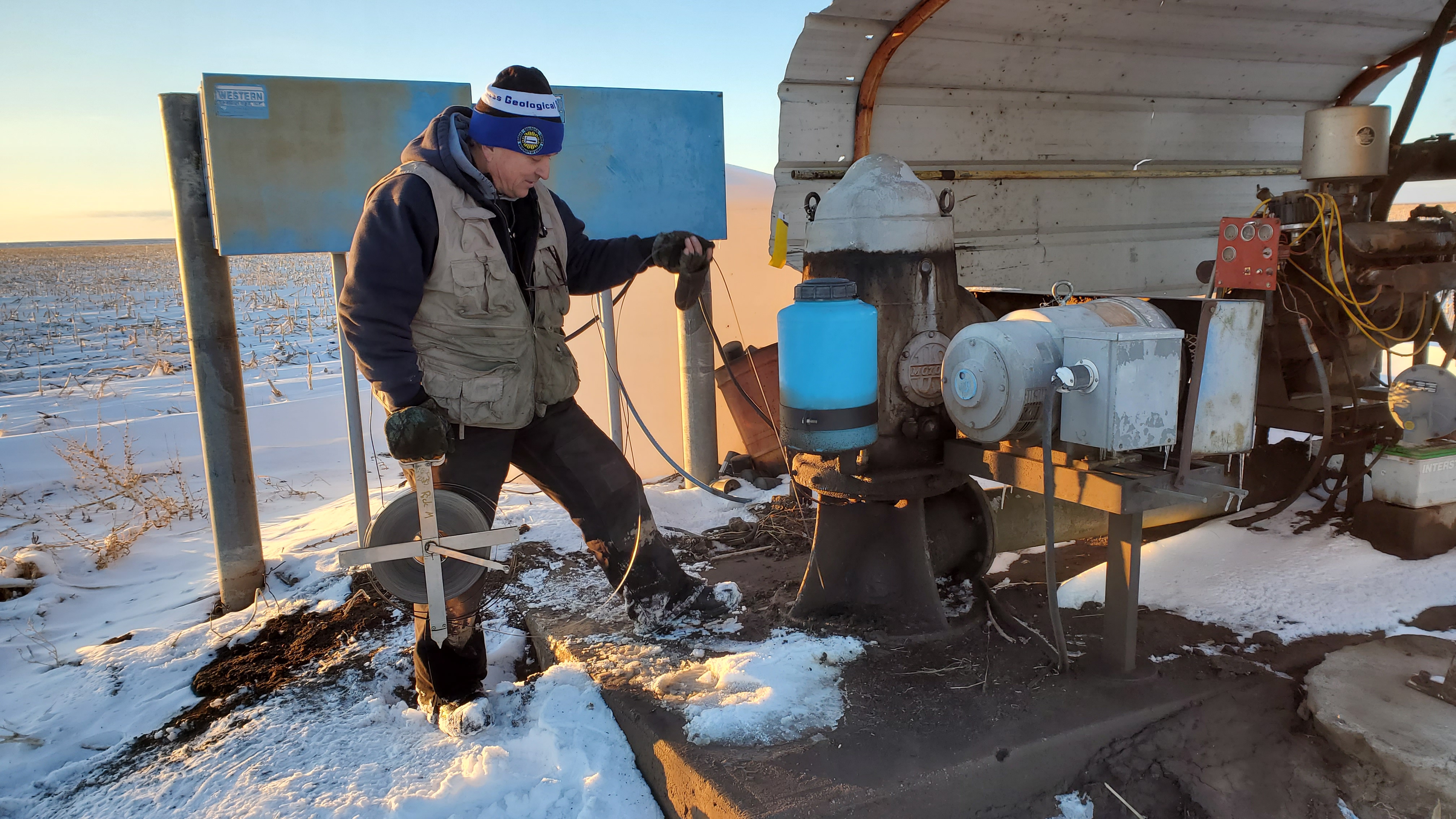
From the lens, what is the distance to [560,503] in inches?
114

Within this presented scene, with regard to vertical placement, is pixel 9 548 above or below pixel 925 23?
below

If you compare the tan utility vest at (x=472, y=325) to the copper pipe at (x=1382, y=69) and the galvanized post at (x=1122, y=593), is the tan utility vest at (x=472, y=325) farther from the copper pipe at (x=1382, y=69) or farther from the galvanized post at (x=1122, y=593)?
the copper pipe at (x=1382, y=69)

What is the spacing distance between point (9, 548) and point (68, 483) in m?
1.50

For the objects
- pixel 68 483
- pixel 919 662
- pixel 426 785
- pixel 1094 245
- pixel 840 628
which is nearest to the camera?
pixel 426 785

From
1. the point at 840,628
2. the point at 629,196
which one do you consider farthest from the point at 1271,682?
the point at 629,196

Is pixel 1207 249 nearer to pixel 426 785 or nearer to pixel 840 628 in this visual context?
pixel 840 628

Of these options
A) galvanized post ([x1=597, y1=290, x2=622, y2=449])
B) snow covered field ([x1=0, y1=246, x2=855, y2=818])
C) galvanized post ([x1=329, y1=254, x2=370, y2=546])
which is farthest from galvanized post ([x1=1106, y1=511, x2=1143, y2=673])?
galvanized post ([x1=329, y1=254, x2=370, y2=546])

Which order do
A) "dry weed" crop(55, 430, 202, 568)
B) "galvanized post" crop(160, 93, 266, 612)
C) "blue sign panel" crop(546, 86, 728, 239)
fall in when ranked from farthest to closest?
"dry weed" crop(55, 430, 202, 568)
"blue sign panel" crop(546, 86, 728, 239)
"galvanized post" crop(160, 93, 266, 612)

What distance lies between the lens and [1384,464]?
11.3 feet

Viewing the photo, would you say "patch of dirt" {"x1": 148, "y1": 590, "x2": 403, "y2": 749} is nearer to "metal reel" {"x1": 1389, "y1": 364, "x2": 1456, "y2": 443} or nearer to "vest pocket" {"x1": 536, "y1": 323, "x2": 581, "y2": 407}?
"vest pocket" {"x1": 536, "y1": 323, "x2": 581, "y2": 407}

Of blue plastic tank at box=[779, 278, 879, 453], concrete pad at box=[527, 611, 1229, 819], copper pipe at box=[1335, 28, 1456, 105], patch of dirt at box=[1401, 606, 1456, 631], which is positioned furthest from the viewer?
copper pipe at box=[1335, 28, 1456, 105]

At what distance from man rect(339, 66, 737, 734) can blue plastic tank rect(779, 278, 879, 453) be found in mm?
578

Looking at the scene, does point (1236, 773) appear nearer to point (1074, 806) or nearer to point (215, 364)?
point (1074, 806)

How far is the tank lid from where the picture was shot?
2396 mm
